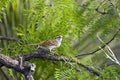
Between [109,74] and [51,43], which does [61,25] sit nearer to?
[51,43]

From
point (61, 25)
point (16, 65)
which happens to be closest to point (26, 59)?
point (16, 65)

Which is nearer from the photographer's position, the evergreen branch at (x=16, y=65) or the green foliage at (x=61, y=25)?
the evergreen branch at (x=16, y=65)

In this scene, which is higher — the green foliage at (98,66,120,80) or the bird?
the bird

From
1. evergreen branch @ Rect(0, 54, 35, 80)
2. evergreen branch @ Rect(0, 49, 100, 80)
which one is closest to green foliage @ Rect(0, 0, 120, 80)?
evergreen branch @ Rect(0, 49, 100, 80)

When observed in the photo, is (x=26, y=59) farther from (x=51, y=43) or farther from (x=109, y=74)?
(x=109, y=74)

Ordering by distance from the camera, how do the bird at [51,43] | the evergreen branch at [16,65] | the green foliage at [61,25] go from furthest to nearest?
the green foliage at [61,25], the bird at [51,43], the evergreen branch at [16,65]

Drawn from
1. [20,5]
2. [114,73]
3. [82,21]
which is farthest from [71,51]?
[20,5]

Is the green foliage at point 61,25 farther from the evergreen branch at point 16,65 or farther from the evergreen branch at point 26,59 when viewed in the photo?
the evergreen branch at point 16,65

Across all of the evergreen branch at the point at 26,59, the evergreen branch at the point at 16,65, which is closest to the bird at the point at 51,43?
the evergreen branch at the point at 26,59

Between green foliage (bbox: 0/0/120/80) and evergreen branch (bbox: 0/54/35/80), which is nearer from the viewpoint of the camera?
evergreen branch (bbox: 0/54/35/80)

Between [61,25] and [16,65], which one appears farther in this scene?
[61,25]

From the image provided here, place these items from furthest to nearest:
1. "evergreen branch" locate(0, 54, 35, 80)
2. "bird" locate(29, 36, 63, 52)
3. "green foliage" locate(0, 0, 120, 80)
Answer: "green foliage" locate(0, 0, 120, 80), "bird" locate(29, 36, 63, 52), "evergreen branch" locate(0, 54, 35, 80)

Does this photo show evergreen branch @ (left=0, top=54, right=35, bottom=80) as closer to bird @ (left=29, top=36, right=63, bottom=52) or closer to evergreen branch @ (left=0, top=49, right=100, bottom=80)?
evergreen branch @ (left=0, top=49, right=100, bottom=80)

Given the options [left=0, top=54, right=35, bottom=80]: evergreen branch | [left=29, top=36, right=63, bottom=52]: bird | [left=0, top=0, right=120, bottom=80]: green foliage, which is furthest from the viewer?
[left=0, top=0, right=120, bottom=80]: green foliage
